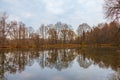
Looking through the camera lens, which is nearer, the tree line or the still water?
the still water

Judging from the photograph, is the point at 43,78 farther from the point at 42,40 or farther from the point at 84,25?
the point at 84,25

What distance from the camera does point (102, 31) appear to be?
8088cm

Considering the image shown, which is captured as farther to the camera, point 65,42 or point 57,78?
point 65,42

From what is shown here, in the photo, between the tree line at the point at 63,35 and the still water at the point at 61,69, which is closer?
the still water at the point at 61,69

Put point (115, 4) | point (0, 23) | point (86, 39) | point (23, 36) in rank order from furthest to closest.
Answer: point (86, 39) < point (23, 36) < point (0, 23) < point (115, 4)

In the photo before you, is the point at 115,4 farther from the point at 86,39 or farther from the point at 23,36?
the point at 86,39

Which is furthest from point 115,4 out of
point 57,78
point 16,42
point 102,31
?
point 102,31

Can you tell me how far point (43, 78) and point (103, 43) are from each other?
67.8m

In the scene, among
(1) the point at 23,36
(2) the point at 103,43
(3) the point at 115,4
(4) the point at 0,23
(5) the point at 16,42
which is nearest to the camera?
(3) the point at 115,4

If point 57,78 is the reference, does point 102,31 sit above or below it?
above

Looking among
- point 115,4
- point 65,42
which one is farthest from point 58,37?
point 115,4

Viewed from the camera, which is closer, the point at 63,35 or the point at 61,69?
the point at 61,69

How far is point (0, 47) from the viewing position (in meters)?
55.1

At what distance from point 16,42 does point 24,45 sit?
2.76 meters
